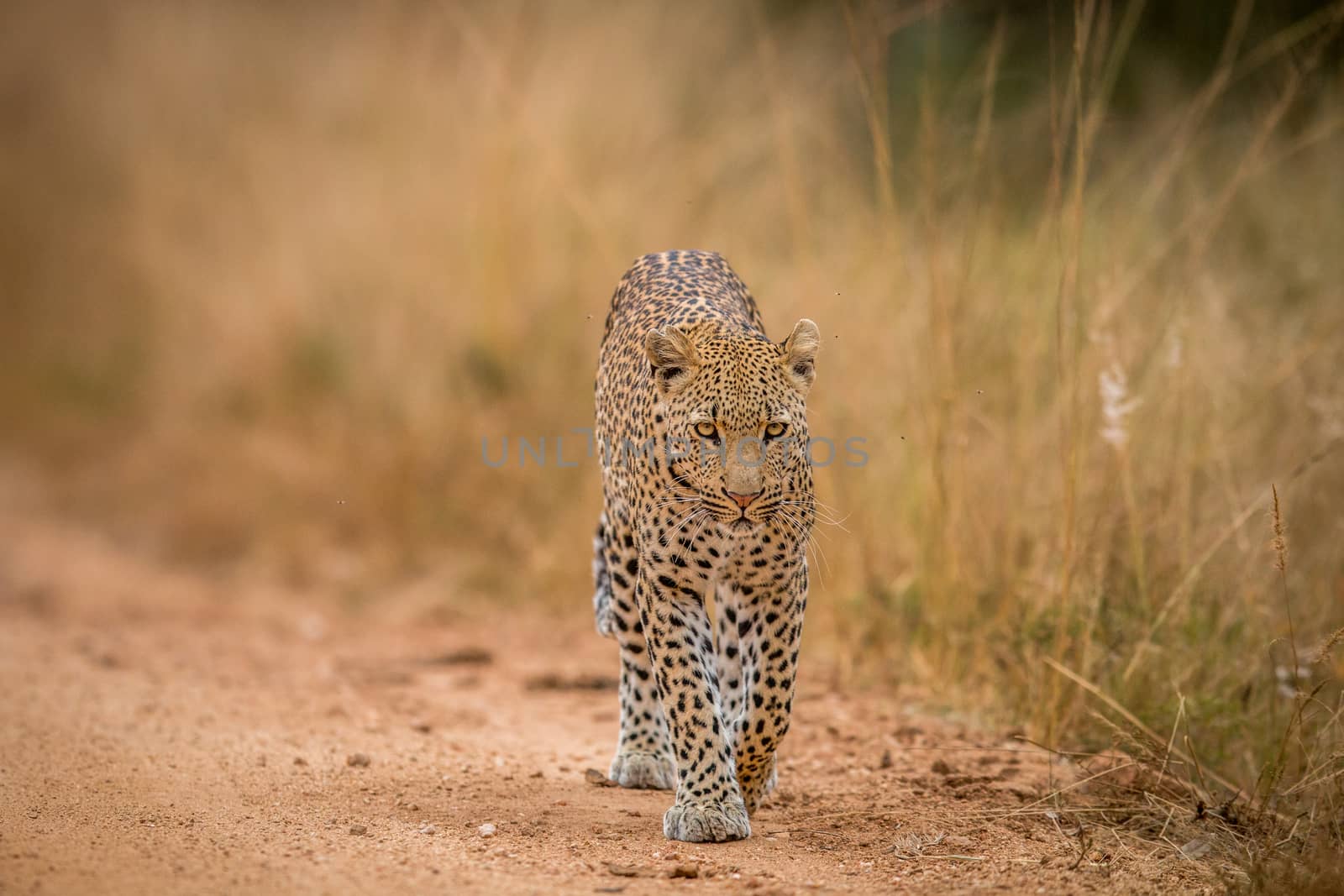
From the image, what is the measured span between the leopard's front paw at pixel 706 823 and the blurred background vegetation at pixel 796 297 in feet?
5.37

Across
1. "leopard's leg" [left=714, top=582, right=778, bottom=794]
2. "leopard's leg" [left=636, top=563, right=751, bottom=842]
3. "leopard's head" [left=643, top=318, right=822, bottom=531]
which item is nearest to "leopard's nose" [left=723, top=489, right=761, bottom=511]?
"leopard's head" [left=643, top=318, right=822, bottom=531]

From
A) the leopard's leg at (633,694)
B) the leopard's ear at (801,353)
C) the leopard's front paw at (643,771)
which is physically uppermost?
the leopard's ear at (801,353)

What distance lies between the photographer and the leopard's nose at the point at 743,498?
4.83 meters

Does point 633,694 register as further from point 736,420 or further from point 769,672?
point 736,420

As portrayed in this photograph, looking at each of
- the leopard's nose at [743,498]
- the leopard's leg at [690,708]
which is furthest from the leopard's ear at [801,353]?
the leopard's leg at [690,708]

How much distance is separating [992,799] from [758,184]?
20.2ft

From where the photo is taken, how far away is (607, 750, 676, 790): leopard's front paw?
592 cm

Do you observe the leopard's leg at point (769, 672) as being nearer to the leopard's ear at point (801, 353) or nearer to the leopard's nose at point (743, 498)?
the leopard's nose at point (743, 498)

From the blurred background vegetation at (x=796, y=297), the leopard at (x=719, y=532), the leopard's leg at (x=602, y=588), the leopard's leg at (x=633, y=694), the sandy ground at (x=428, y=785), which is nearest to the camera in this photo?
the sandy ground at (x=428, y=785)

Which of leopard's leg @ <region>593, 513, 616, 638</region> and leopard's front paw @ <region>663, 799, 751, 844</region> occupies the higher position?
leopard's leg @ <region>593, 513, 616, 638</region>

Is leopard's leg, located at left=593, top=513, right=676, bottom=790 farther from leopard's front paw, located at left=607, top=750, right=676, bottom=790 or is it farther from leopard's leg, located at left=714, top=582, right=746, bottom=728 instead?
leopard's leg, located at left=714, top=582, right=746, bottom=728

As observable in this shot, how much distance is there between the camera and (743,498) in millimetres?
4828

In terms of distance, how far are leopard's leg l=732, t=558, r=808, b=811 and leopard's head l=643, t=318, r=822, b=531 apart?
1.17 ft

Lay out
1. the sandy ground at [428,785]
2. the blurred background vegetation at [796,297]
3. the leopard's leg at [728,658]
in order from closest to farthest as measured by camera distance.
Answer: the sandy ground at [428,785], the leopard's leg at [728,658], the blurred background vegetation at [796,297]
